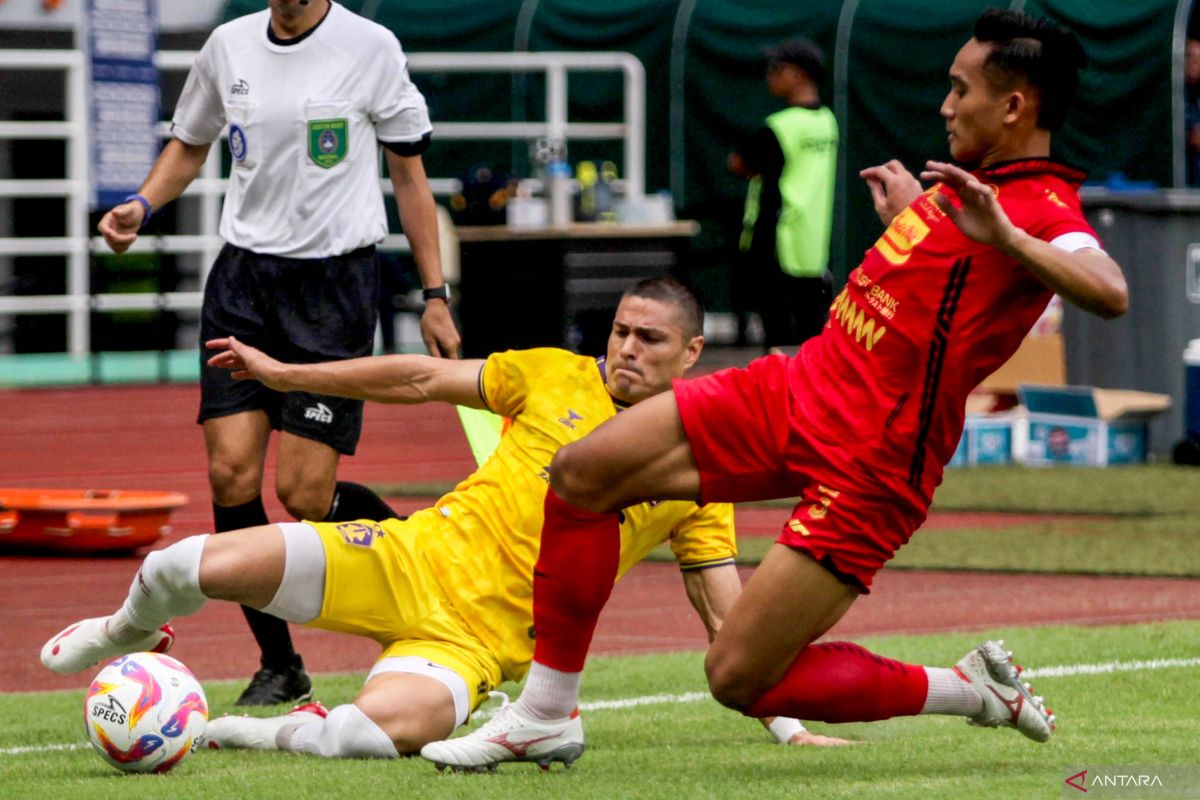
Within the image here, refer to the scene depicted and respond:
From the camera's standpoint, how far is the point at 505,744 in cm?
540

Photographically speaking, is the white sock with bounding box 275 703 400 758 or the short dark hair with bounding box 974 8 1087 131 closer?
the short dark hair with bounding box 974 8 1087 131

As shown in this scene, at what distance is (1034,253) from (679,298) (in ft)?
4.38

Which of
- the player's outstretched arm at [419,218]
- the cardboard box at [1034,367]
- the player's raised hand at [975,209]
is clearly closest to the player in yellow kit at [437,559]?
the player's outstretched arm at [419,218]

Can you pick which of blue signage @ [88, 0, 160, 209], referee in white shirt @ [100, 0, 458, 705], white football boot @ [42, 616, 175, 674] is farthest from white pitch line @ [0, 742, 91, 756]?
blue signage @ [88, 0, 160, 209]

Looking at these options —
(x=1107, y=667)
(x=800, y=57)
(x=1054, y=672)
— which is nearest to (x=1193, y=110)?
(x=800, y=57)

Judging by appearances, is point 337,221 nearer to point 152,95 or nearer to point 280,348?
point 280,348

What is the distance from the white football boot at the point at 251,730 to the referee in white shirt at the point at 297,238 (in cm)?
83

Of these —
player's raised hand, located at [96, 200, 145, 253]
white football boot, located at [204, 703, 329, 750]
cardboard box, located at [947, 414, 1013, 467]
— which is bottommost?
cardboard box, located at [947, 414, 1013, 467]

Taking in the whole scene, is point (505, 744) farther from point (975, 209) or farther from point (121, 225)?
point (121, 225)

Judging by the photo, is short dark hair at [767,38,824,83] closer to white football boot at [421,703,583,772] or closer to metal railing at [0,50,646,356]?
metal railing at [0,50,646,356]

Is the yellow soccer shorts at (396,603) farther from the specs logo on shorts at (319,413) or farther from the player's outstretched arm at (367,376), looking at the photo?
the specs logo on shorts at (319,413)

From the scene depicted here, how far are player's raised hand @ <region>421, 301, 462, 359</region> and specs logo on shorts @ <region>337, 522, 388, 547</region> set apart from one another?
86 cm

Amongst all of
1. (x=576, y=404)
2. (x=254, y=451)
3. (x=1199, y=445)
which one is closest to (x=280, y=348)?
(x=254, y=451)

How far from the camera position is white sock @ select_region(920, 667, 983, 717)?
17.6 feet
